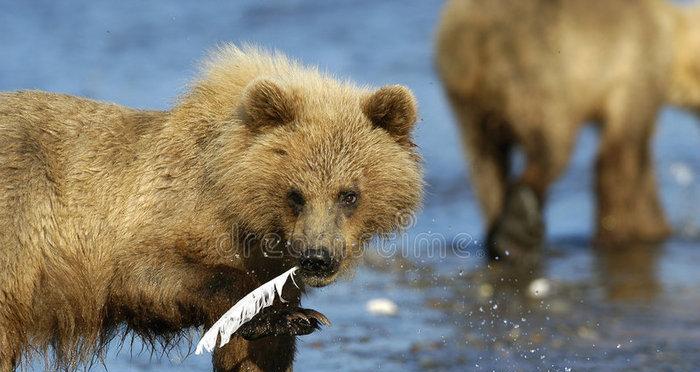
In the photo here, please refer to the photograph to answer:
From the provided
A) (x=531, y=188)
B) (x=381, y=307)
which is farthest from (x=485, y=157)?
(x=381, y=307)

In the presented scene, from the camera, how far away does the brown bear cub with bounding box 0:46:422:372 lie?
17.7ft

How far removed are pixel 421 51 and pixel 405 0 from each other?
2.09m

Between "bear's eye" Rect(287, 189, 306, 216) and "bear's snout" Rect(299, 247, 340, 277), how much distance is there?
0.80ft

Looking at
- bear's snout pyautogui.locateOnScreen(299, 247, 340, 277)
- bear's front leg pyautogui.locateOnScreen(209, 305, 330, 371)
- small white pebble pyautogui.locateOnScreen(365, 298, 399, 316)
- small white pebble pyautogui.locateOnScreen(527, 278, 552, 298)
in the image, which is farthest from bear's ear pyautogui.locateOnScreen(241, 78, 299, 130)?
small white pebble pyautogui.locateOnScreen(527, 278, 552, 298)

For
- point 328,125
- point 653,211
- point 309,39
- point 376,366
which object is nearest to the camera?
point 328,125

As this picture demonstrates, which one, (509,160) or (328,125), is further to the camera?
(509,160)

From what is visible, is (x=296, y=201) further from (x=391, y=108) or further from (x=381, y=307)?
(x=381, y=307)

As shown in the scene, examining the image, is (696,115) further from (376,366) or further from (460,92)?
(376,366)

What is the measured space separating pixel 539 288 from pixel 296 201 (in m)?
4.05

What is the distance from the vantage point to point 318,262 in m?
5.15

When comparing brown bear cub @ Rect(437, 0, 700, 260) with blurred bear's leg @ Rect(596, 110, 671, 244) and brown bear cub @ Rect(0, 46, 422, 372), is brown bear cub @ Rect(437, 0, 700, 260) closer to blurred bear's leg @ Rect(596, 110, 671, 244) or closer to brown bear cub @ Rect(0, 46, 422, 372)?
blurred bear's leg @ Rect(596, 110, 671, 244)

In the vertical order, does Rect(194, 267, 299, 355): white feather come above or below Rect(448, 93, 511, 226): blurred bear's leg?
below

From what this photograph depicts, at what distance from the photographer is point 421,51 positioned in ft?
58.1

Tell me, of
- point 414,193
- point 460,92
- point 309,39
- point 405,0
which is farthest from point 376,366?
point 405,0
